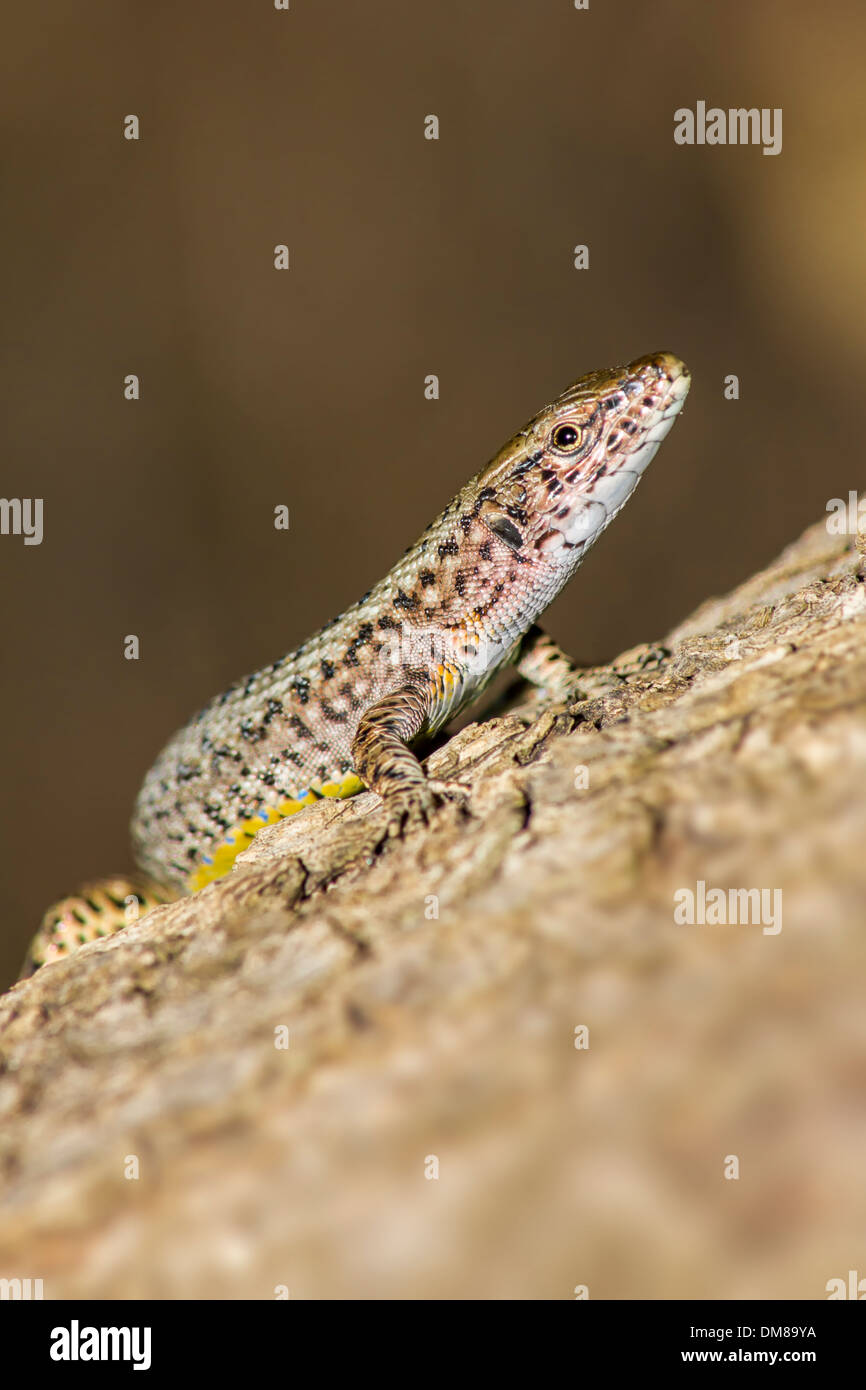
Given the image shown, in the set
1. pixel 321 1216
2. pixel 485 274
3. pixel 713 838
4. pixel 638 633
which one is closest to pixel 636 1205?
pixel 321 1216

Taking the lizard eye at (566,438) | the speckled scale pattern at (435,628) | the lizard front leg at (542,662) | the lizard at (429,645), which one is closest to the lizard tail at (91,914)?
the lizard at (429,645)

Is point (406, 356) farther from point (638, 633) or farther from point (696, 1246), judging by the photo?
point (696, 1246)

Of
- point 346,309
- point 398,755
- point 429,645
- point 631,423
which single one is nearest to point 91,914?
point 429,645

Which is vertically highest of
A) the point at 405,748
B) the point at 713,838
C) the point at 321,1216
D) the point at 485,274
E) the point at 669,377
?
the point at 485,274

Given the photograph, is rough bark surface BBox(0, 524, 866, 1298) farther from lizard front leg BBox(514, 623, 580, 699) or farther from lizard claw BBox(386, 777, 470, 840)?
lizard front leg BBox(514, 623, 580, 699)

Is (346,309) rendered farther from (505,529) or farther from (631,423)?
(631,423)

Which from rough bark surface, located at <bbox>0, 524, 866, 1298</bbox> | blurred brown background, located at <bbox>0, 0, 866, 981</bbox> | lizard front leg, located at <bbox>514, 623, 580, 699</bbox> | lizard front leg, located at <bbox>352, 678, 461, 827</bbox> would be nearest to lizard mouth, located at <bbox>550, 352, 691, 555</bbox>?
lizard front leg, located at <bbox>514, 623, 580, 699</bbox>
